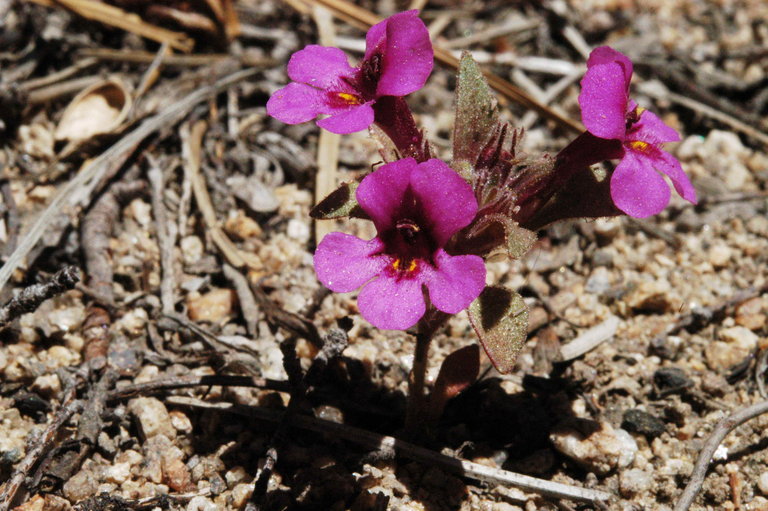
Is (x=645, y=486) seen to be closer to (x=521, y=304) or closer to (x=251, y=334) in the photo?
(x=521, y=304)

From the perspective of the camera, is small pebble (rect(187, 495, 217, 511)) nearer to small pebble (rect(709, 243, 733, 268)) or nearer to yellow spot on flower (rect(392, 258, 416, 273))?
yellow spot on flower (rect(392, 258, 416, 273))

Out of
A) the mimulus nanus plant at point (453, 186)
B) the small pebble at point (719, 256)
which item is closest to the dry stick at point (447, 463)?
the mimulus nanus plant at point (453, 186)

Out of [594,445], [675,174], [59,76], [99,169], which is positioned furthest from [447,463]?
[59,76]

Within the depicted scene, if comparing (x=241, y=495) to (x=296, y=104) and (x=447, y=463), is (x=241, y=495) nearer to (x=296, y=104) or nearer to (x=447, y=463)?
(x=447, y=463)

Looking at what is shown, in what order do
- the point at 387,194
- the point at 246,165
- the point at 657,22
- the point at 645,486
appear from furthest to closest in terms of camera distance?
1. the point at 657,22
2. the point at 246,165
3. the point at 645,486
4. the point at 387,194

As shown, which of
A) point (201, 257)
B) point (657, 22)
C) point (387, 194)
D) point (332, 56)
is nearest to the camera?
point (387, 194)

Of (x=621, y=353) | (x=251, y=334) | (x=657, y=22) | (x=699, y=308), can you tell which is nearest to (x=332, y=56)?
(x=251, y=334)
